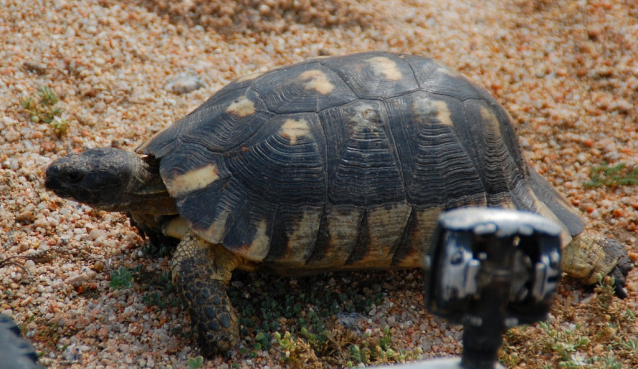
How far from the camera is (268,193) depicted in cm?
317

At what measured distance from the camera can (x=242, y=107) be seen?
3.39 metres

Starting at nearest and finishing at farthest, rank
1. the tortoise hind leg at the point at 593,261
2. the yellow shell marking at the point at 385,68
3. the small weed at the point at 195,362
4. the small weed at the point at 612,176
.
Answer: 1. the small weed at the point at 195,362
2. the yellow shell marking at the point at 385,68
3. the tortoise hind leg at the point at 593,261
4. the small weed at the point at 612,176

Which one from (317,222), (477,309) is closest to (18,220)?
(317,222)

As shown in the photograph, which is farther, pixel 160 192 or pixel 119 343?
pixel 160 192

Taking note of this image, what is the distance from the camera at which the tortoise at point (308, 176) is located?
3164 mm

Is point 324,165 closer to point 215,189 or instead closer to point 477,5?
point 215,189

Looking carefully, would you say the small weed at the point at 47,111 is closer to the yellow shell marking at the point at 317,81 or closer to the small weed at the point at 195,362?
the yellow shell marking at the point at 317,81

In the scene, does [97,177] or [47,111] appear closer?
[97,177]

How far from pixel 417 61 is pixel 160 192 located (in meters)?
1.82

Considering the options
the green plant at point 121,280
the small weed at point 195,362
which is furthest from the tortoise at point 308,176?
the green plant at point 121,280

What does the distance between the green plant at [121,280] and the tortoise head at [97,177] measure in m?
0.41

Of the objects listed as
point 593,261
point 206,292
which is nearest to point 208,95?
point 206,292

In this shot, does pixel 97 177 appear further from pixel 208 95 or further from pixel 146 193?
pixel 208 95

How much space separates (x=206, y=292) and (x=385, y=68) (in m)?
1.71
